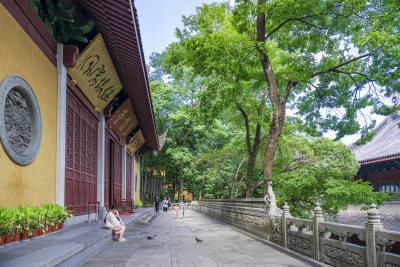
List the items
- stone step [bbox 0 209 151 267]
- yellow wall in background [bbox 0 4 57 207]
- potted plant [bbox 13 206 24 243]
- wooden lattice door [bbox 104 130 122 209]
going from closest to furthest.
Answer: stone step [bbox 0 209 151 267], potted plant [bbox 13 206 24 243], yellow wall in background [bbox 0 4 57 207], wooden lattice door [bbox 104 130 122 209]

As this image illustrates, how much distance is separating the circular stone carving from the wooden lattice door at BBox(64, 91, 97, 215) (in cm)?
227

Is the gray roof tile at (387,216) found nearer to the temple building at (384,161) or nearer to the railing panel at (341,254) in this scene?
the temple building at (384,161)

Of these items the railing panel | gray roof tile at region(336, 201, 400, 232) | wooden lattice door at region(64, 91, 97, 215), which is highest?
wooden lattice door at region(64, 91, 97, 215)

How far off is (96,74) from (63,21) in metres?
2.23

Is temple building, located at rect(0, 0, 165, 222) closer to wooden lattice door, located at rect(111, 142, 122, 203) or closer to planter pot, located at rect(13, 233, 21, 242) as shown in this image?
planter pot, located at rect(13, 233, 21, 242)

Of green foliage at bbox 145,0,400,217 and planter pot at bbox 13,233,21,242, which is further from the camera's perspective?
green foliage at bbox 145,0,400,217

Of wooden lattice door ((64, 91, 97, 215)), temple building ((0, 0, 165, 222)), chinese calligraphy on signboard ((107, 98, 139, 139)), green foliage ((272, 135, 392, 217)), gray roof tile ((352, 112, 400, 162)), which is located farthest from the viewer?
gray roof tile ((352, 112, 400, 162))

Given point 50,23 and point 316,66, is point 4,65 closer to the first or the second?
point 50,23

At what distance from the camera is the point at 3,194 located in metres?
5.41

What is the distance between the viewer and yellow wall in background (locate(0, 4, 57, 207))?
548 centimetres

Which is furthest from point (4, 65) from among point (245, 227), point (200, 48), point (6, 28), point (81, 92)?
point (245, 227)

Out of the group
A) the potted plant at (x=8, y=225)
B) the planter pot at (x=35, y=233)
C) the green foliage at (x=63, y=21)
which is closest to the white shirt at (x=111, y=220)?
the planter pot at (x=35, y=233)

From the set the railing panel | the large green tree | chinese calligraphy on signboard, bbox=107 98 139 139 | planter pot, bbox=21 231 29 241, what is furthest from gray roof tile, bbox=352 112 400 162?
planter pot, bbox=21 231 29 241

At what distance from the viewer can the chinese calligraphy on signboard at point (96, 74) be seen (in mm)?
8648
